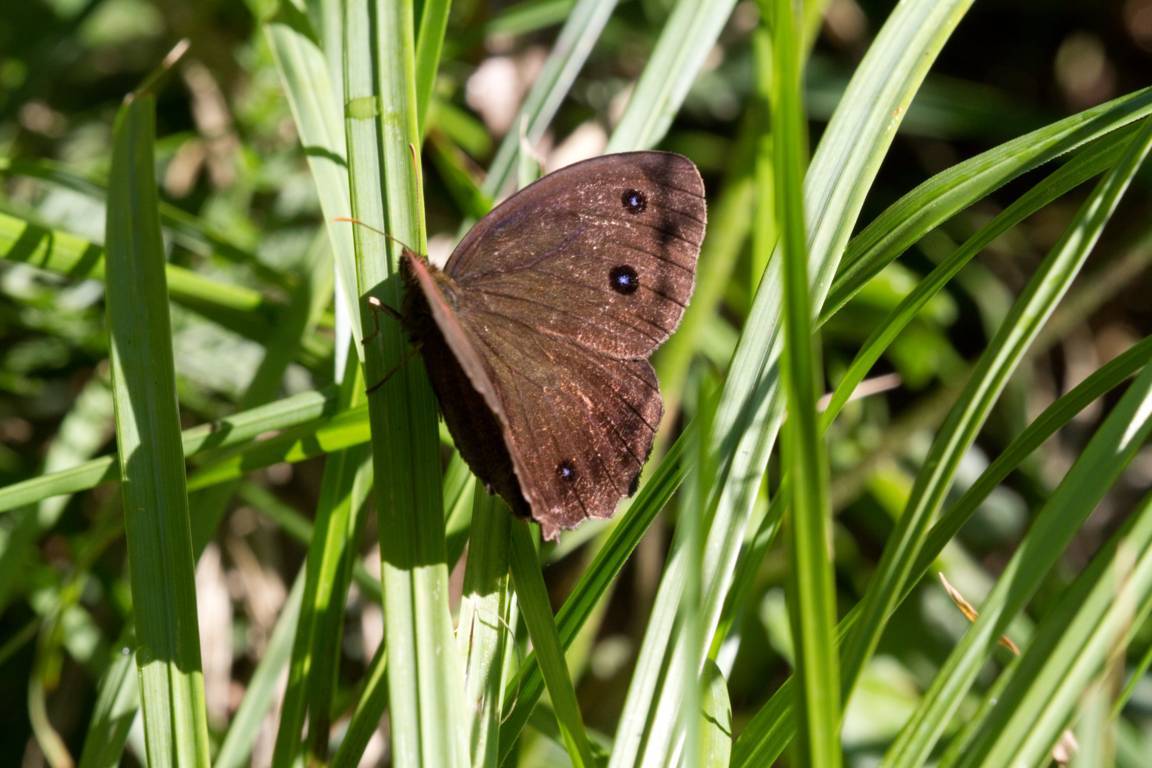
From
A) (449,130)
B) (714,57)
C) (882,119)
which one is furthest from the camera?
(714,57)

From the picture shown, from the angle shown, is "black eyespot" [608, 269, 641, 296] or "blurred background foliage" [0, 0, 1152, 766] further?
"blurred background foliage" [0, 0, 1152, 766]

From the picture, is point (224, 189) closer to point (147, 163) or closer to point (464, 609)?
point (147, 163)

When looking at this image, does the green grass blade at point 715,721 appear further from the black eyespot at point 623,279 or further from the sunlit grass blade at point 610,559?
the black eyespot at point 623,279

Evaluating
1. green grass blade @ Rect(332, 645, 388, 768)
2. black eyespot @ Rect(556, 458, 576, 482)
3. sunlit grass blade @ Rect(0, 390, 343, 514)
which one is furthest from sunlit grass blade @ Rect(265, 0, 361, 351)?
green grass blade @ Rect(332, 645, 388, 768)

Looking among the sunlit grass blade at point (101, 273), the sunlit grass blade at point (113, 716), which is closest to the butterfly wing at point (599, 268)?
the sunlit grass blade at point (101, 273)

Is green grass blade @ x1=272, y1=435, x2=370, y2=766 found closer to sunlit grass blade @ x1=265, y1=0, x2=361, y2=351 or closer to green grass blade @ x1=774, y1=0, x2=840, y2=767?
sunlit grass blade @ x1=265, y1=0, x2=361, y2=351

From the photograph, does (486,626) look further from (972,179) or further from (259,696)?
(972,179)

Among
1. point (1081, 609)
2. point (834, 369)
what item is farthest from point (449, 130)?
point (1081, 609)
